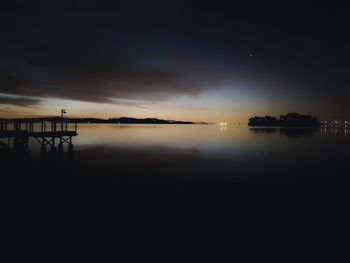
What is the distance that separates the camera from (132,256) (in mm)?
9703

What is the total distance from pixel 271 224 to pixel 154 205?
267 inches

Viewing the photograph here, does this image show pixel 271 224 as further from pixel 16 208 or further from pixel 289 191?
pixel 16 208

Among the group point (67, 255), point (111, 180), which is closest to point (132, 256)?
point (67, 255)

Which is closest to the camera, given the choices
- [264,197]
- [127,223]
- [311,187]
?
[127,223]

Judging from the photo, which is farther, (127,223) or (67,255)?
(127,223)

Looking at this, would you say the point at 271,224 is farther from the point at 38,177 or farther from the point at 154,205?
the point at 38,177

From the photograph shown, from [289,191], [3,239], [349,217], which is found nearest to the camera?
[3,239]

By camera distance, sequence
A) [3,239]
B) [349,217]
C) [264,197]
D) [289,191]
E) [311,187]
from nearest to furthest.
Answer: [3,239]
[349,217]
[264,197]
[289,191]
[311,187]

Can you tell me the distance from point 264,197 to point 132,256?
11722 millimetres

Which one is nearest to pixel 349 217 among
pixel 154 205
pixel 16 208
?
pixel 154 205

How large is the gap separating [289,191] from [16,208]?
62.2 feet

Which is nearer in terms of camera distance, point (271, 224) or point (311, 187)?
point (271, 224)

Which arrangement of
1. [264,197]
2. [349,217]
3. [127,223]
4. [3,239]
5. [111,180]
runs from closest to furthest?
[3,239] < [127,223] < [349,217] < [264,197] < [111,180]

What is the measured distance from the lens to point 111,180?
2320 cm
